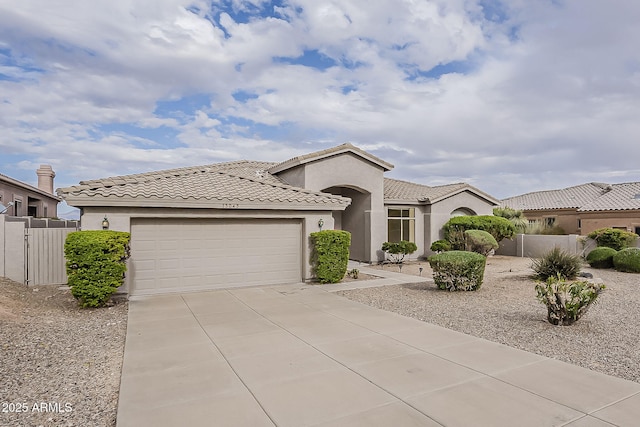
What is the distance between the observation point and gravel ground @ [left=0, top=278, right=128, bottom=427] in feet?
14.2

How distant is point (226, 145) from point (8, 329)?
20033 mm

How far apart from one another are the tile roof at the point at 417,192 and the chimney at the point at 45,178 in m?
23.8

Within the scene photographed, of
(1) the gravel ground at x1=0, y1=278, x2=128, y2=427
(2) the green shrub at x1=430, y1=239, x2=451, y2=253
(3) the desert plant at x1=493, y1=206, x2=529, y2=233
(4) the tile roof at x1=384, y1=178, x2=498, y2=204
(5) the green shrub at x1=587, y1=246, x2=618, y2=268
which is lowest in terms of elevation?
(1) the gravel ground at x1=0, y1=278, x2=128, y2=427

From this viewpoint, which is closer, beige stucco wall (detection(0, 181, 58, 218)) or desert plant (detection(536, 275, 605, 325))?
desert plant (detection(536, 275, 605, 325))

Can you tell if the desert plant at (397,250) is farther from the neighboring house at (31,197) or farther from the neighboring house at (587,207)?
the neighboring house at (587,207)

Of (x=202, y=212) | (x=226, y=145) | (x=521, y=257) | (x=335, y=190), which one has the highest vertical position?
(x=226, y=145)

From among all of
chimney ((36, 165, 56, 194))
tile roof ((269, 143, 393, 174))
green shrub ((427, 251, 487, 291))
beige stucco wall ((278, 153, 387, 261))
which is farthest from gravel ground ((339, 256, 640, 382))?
chimney ((36, 165, 56, 194))

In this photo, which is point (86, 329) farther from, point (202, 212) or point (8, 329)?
point (202, 212)

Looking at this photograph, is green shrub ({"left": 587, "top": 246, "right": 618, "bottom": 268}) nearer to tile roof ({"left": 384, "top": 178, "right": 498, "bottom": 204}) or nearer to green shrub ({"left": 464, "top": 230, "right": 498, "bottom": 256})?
green shrub ({"left": 464, "top": 230, "right": 498, "bottom": 256})

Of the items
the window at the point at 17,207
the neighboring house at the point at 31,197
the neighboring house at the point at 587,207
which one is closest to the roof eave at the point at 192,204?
the neighboring house at the point at 31,197

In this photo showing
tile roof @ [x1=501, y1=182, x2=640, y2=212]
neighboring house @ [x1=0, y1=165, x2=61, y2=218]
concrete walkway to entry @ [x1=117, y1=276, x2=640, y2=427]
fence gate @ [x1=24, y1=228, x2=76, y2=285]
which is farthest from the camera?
tile roof @ [x1=501, y1=182, x2=640, y2=212]

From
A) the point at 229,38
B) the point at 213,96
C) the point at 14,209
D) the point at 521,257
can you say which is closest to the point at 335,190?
the point at 213,96

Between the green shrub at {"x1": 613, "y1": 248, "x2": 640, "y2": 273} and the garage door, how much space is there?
47.1 feet

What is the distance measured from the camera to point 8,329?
7.16 meters
